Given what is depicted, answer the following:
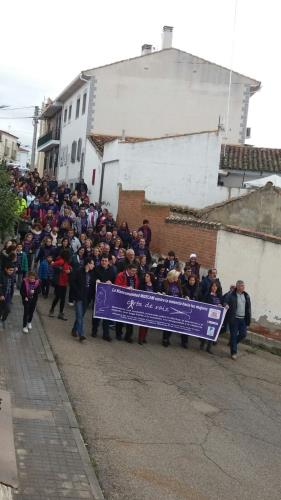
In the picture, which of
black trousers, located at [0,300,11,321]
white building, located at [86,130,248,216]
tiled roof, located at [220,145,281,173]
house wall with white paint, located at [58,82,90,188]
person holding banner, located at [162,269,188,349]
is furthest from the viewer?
house wall with white paint, located at [58,82,90,188]

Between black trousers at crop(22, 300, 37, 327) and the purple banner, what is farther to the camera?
the purple banner

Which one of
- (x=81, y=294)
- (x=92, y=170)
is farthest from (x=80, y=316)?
(x=92, y=170)

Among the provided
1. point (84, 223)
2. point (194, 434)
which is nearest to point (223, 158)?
point (84, 223)

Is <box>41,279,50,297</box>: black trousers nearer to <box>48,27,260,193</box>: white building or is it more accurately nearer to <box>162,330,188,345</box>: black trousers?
<box>162,330,188,345</box>: black trousers

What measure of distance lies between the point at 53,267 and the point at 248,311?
4.66 m

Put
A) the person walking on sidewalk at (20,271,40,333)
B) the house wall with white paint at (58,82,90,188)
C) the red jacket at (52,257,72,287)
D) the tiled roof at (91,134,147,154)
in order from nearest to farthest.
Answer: the person walking on sidewalk at (20,271,40,333) → the red jacket at (52,257,72,287) → the tiled roof at (91,134,147,154) → the house wall with white paint at (58,82,90,188)

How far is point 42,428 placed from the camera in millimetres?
7531

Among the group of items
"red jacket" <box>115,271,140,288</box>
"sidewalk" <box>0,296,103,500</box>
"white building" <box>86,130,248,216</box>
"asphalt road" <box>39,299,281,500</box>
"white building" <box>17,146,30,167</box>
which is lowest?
"asphalt road" <box>39,299,281,500</box>

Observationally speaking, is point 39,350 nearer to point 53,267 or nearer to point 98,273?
point 98,273

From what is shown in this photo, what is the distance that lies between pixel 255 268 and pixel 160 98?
64.0 feet

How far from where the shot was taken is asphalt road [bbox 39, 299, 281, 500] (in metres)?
6.68

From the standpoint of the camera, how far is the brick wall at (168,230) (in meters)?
16.1

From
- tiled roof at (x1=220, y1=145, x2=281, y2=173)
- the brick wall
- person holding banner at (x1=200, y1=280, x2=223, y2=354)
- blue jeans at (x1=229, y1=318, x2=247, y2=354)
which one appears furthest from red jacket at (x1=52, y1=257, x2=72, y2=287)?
tiled roof at (x1=220, y1=145, x2=281, y2=173)

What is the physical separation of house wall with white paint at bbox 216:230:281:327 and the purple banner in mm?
2167
